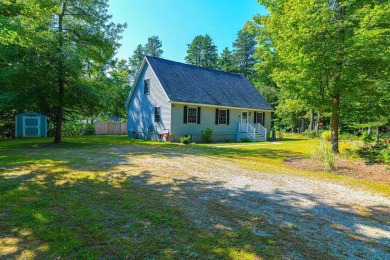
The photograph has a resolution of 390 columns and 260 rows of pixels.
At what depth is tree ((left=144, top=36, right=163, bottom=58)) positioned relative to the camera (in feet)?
155

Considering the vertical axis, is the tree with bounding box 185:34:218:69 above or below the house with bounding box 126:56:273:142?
above

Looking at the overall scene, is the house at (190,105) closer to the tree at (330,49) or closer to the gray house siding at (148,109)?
the gray house siding at (148,109)

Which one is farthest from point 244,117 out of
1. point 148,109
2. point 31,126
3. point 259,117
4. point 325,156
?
point 31,126

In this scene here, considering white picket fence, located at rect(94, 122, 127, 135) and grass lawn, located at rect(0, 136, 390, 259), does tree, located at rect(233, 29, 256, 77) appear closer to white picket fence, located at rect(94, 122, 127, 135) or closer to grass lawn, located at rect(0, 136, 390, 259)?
white picket fence, located at rect(94, 122, 127, 135)

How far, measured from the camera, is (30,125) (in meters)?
20.1

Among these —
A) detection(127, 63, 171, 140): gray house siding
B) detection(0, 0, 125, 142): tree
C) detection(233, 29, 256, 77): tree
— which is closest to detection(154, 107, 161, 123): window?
detection(127, 63, 171, 140): gray house siding

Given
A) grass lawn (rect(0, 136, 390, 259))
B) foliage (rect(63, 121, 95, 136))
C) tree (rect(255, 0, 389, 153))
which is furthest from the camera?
foliage (rect(63, 121, 95, 136))

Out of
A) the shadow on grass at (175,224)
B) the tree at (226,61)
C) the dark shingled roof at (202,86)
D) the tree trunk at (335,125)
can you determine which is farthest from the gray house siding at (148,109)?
the tree at (226,61)

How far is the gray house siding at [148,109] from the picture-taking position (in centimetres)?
1742

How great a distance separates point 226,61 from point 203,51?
5327mm

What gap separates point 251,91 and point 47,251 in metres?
22.2

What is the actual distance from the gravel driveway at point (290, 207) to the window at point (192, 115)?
10.9 meters

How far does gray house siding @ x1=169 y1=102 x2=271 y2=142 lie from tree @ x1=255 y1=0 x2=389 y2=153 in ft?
27.9

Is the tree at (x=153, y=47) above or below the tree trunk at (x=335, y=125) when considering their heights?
above
